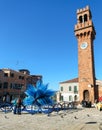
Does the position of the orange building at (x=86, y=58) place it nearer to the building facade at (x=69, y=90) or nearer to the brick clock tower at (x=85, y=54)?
the brick clock tower at (x=85, y=54)

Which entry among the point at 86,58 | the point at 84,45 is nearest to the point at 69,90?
the point at 86,58

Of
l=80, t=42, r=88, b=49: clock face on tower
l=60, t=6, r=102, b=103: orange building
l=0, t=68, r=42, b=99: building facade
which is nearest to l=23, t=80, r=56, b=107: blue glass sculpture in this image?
l=60, t=6, r=102, b=103: orange building

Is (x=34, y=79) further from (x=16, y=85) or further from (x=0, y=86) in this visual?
(x=0, y=86)

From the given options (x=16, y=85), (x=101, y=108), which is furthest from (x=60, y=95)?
(x=101, y=108)

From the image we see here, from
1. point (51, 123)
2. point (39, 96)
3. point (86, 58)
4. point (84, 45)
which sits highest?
point (84, 45)

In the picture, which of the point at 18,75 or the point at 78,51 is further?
the point at 18,75

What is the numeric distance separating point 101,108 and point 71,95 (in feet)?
109

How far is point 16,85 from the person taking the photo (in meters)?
57.1

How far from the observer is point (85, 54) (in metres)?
38.3

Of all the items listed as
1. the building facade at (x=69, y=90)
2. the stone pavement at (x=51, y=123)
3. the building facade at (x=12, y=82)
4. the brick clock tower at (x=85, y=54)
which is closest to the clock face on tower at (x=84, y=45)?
the brick clock tower at (x=85, y=54)

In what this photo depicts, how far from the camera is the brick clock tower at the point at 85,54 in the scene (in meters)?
36.8

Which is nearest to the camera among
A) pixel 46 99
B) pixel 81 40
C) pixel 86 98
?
pixel 46 99

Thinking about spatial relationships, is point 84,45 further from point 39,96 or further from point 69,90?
point 39,96

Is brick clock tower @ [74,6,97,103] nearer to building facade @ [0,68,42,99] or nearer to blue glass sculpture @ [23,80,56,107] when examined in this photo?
blue glass sculpture @ [23,80,56,107]
